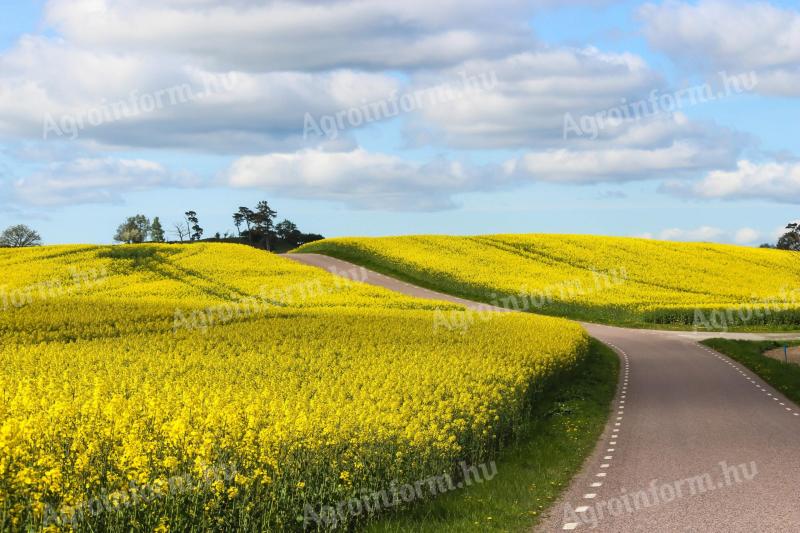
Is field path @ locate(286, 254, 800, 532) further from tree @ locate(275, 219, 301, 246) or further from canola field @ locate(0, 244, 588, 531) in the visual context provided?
tree @ locate(275, 219, 301, 246)

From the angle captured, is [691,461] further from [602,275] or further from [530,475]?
[602,275]

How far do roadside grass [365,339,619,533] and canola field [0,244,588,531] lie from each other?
2.24ft

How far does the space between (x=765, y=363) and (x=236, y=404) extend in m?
29.5

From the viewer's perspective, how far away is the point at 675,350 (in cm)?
4516

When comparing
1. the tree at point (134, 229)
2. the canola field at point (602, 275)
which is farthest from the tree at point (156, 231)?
the canola field at point (602, 275)

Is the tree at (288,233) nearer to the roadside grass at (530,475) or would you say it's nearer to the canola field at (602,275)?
the canola field at (602,275)

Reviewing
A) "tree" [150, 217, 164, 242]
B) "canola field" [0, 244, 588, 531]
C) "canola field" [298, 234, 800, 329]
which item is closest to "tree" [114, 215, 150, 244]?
"tree" [150, 217, 164, 242]

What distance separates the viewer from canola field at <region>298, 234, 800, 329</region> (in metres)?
64.4

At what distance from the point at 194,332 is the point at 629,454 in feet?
71.3

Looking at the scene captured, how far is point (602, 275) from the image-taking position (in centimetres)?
8494

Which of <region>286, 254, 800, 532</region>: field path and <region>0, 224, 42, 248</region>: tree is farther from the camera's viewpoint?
<region>0, 224, 42, 248</region>: tree

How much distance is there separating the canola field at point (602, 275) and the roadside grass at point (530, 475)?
118ft

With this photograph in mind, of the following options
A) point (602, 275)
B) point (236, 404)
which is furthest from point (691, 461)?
point (602, 275)

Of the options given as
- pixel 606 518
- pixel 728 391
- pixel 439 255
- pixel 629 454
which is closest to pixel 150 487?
pixel 606 518
